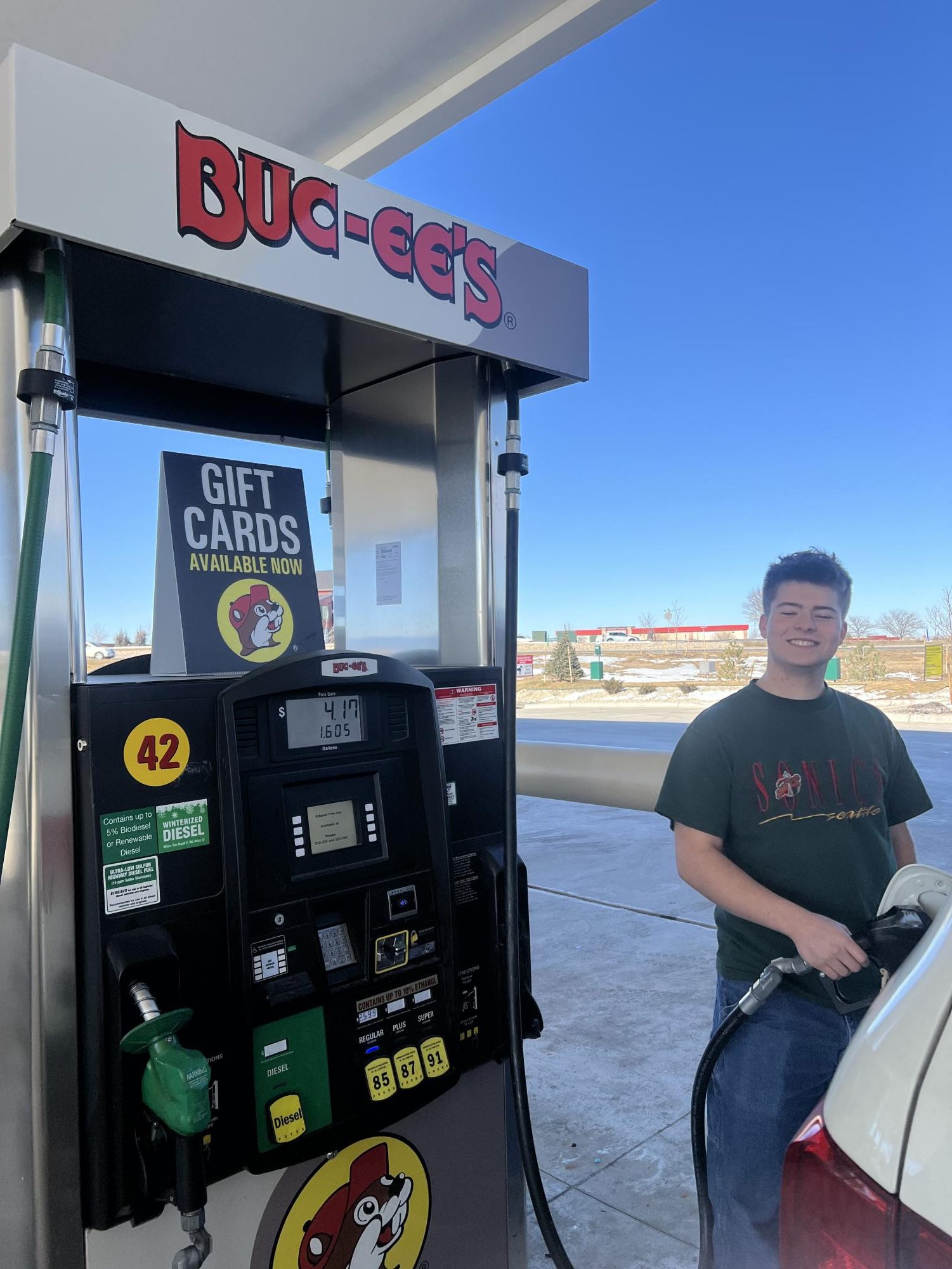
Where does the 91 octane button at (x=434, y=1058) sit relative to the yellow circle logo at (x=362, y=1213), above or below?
above

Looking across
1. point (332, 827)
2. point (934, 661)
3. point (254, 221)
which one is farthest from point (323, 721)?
point (934, 661)

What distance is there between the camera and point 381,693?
5.51 ft

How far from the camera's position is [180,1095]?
1230 mm

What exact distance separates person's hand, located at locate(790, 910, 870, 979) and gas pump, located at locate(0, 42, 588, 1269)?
522 millimetres

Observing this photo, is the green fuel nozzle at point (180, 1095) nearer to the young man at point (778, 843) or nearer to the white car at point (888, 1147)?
the white car at point (888, 1147)

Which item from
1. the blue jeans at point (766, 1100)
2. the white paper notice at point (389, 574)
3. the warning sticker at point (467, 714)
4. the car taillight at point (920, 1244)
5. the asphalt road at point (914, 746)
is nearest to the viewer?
the car taillight at point (920, 1244)

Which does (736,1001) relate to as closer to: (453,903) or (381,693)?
(453,903)

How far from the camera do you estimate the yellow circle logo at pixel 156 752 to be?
4.61ft

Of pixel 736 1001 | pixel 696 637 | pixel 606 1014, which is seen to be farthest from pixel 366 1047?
pixel 696 637

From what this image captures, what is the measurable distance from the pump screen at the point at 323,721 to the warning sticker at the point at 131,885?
28 cm

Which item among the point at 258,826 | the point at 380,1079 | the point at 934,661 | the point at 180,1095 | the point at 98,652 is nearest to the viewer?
the point at 180,1095

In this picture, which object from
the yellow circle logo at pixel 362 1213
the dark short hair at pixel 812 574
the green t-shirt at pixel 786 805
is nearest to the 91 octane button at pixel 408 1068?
the yellow circle logo at pixel 362 1213

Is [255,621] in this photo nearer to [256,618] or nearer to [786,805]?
[256,618]

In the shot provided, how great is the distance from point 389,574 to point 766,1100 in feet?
4.48
